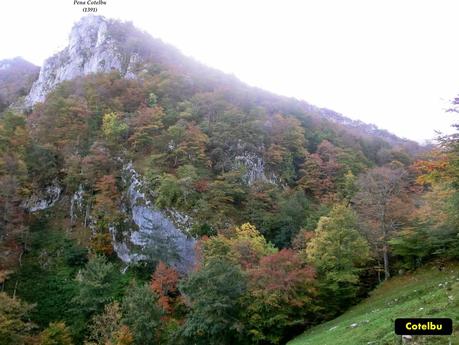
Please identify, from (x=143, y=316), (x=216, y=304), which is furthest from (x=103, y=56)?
(x=216, y=304)

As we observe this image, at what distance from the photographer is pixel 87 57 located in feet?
272

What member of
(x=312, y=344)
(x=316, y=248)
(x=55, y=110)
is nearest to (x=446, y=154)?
(x=312, y=344)

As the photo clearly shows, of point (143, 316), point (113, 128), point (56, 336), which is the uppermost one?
point (113, 128)

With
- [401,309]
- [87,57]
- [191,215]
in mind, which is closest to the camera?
[401,309]

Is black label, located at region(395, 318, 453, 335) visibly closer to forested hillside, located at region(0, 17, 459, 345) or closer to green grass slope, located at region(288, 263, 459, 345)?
green grass slope, located at region(288, 263, 459, 345)

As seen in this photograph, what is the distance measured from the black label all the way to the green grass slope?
4397 mm

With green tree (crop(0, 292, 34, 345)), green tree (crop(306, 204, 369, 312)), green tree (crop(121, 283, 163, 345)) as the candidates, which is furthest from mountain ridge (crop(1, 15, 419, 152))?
green tree (crop(306, 204, 369, 312))

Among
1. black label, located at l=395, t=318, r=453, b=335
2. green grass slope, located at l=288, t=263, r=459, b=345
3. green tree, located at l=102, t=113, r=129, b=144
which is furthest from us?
green tree, located at l=102, t=113, r=129, b=144

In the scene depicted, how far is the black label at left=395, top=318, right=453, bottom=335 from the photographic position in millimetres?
6852

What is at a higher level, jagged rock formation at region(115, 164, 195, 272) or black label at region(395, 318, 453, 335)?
black label at region(395, 318, 453, 335)

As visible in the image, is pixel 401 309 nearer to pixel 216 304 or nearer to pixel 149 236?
pixel 216 304

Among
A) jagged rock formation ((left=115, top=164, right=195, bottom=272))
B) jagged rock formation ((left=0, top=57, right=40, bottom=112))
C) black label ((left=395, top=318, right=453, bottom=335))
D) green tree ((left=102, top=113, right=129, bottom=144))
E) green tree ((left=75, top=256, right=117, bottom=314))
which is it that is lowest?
green tree ((left=75, top=256, right=117, bottom=314))

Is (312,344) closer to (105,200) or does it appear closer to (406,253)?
(406,253)

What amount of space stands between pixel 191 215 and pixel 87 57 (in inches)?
2233
